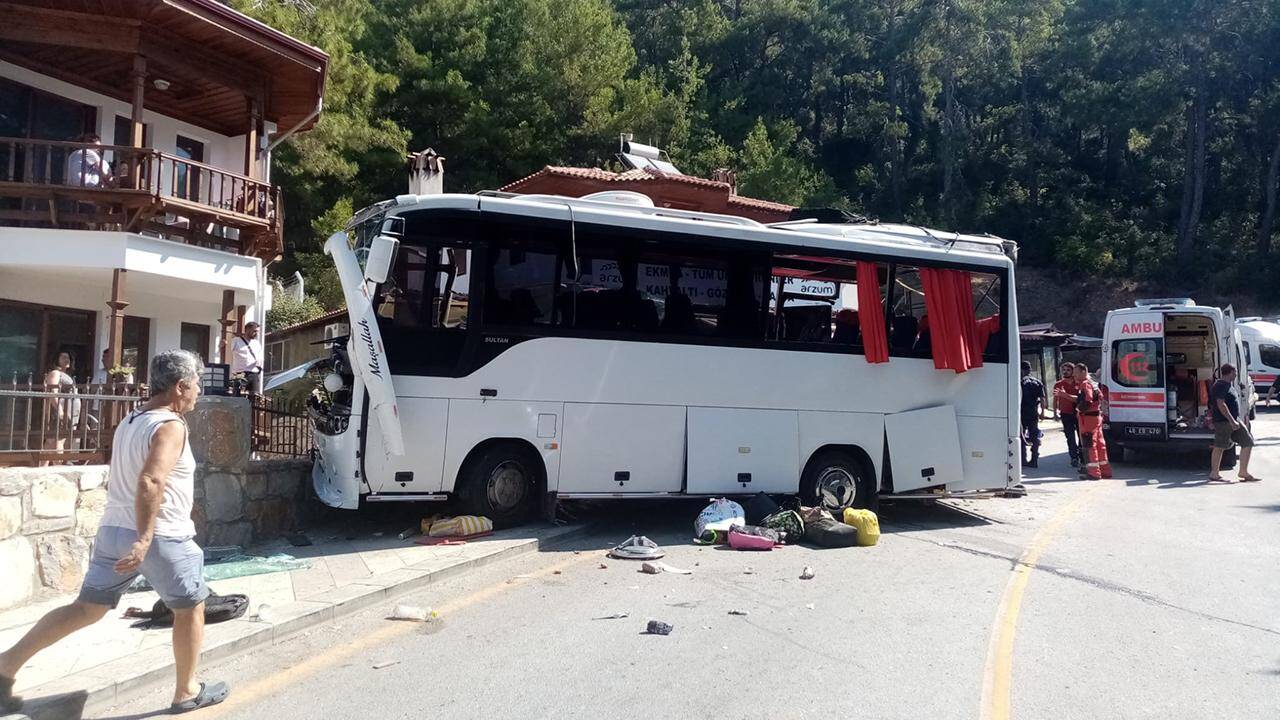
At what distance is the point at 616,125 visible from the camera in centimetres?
3103

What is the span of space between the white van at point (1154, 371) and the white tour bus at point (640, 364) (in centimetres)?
710

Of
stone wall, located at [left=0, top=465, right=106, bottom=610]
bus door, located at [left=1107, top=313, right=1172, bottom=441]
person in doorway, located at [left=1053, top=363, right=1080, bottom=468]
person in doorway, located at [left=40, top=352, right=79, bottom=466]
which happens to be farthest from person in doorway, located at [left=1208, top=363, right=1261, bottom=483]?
person in doorway, located at [left=40, top=352, right=79, bottom=466]

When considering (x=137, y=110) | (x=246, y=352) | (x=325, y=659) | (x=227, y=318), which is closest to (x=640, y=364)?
(x=325, y=659)

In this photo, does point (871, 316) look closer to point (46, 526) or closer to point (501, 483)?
point (501, 483)

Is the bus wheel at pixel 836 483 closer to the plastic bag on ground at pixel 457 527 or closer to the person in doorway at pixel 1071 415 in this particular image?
the plastic bag on ground at pixel 457 527

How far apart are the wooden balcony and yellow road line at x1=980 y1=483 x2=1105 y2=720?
13638mm

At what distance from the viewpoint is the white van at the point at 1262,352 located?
29.5m

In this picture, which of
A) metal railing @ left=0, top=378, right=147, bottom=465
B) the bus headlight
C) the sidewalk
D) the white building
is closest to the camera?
the sidewalk

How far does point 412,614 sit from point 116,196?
1092 cm

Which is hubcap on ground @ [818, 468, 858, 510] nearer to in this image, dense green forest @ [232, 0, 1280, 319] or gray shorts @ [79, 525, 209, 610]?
gray shorts @ [79, 525, 209, 610]

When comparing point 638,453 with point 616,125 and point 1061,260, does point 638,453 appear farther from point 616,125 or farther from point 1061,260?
point 1061,260

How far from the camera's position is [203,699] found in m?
4.88

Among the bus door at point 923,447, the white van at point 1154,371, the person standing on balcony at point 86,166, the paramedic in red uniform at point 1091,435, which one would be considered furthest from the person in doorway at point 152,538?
the white van at point 1154,371

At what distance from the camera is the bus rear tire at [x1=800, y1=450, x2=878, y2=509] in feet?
35.0
